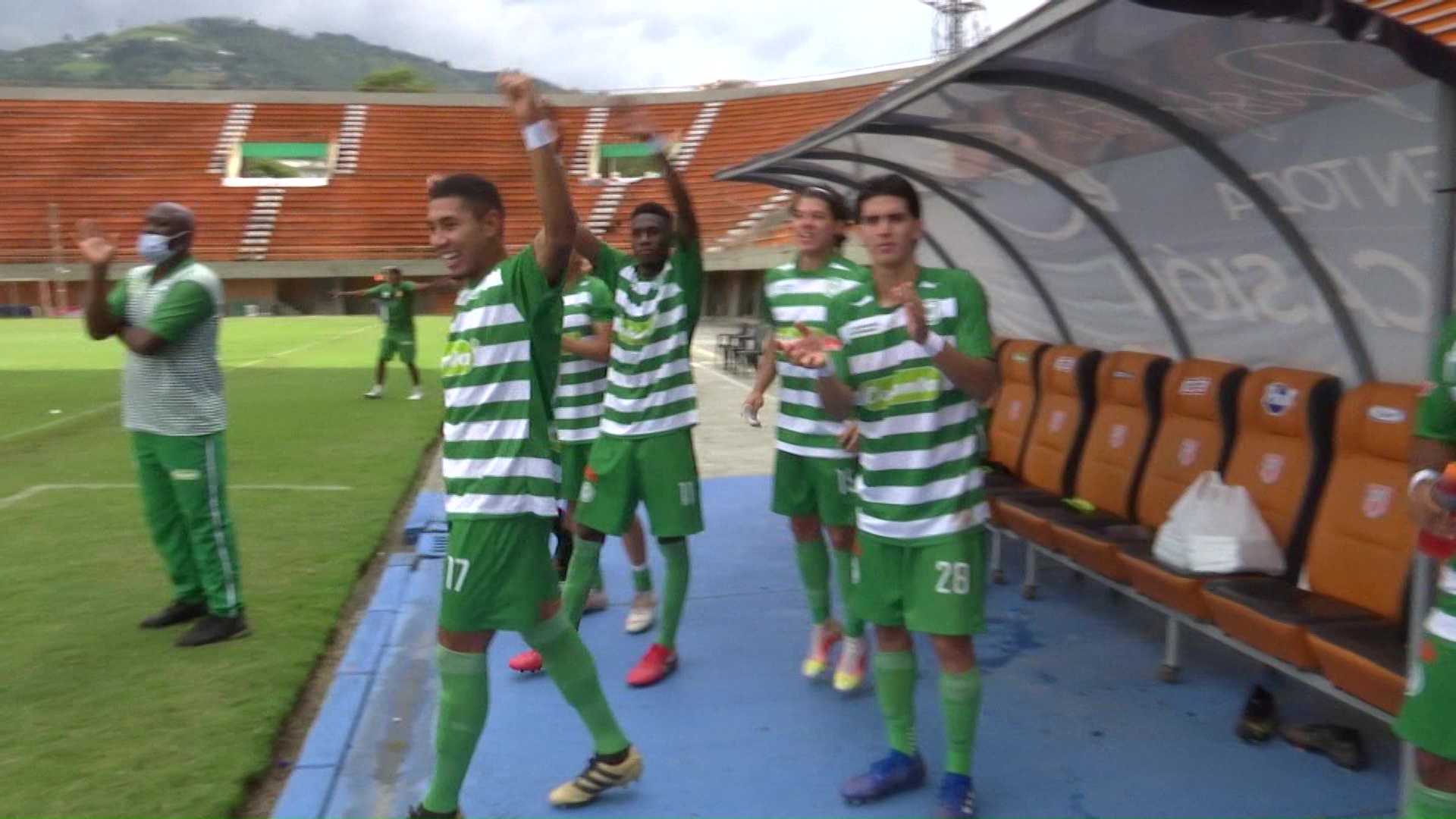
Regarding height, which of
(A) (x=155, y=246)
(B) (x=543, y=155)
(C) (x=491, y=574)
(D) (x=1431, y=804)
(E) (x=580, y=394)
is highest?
(B) (x=543, y=155)

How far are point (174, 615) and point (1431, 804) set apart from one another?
5109 mm

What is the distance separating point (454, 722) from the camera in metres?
3.23

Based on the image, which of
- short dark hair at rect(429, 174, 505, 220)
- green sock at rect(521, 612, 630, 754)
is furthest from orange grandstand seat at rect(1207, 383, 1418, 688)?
short dark hair at rect(429, 174, 505, 220)

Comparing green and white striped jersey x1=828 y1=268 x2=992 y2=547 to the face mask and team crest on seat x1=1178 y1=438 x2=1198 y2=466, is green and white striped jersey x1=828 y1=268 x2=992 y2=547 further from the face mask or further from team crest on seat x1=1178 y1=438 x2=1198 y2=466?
the face mask

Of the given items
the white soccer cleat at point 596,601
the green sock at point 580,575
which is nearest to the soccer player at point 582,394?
the green sock at point 580,575

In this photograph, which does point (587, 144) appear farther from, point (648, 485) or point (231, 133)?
point (648, 485)

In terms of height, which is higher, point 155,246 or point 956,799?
point 155,246

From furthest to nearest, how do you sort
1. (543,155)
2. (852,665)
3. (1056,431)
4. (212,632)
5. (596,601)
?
(1056,431) → (596,601) → (212,632) → (852,665) → (543,155)

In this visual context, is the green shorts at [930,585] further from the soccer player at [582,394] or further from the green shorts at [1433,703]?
the soccer player at [582,394]

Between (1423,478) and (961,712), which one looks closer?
(1423,478)

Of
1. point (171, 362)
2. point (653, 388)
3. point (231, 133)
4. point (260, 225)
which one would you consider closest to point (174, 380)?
point (171, 362)

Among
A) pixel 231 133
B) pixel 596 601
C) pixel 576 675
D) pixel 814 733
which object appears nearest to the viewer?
pixel 576 675

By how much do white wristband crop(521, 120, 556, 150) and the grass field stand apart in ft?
7.64

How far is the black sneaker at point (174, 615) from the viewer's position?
534cm
